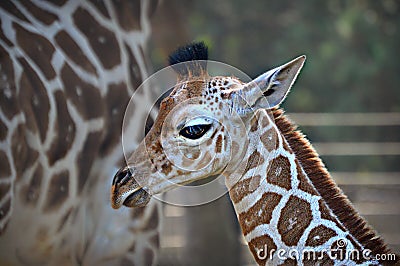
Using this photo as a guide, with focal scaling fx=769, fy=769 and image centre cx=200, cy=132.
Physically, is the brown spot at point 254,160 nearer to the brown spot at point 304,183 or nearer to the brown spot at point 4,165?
the brown spot at point 304,183

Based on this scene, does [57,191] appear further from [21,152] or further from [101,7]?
[101,7]

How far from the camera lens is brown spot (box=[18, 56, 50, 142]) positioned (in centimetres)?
A: 367

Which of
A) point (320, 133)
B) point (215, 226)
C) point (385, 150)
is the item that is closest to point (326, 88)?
point (320, 133)

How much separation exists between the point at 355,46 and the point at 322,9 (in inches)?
26.0

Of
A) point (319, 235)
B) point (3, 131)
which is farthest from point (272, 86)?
point (3, 131)

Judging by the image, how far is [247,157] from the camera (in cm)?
274

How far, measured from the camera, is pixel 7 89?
3.62 meters

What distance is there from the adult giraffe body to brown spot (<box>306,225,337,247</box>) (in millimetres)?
1467

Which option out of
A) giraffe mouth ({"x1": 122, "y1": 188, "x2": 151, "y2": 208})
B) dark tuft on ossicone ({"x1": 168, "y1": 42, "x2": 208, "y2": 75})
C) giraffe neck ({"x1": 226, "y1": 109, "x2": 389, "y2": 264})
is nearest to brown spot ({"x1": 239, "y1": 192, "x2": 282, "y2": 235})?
giraffe neck ({"x1": 226, "y1": 109, "x2": 389, "y2": 264})

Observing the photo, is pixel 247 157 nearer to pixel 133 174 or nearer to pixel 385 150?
pixel 133 174

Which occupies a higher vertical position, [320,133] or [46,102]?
[320,133]

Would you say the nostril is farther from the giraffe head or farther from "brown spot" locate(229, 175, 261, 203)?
"brown spot" locate(229, 175, 261, 203)

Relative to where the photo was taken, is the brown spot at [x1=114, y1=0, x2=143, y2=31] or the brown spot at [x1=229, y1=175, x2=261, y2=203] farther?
the brown spot at [x1=114, y1=0, x2=143, y2=31]

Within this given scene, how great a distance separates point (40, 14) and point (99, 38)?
0.34 m
